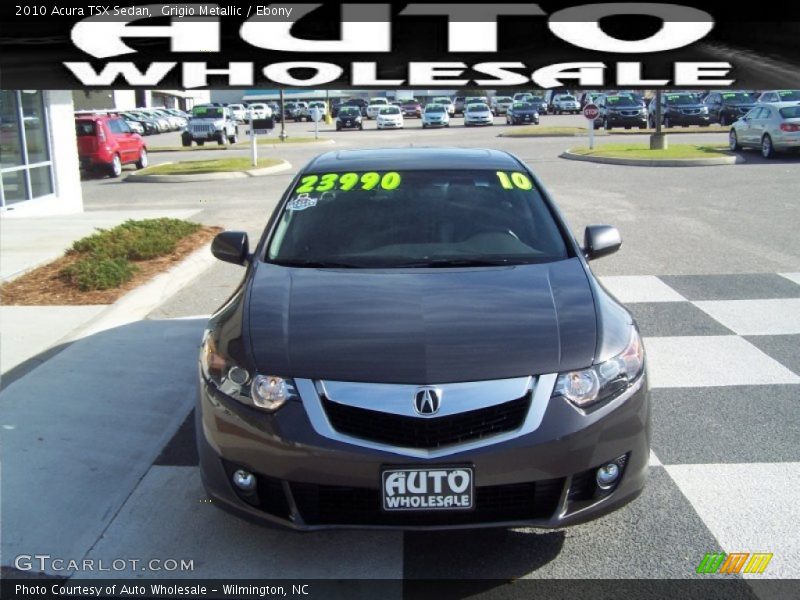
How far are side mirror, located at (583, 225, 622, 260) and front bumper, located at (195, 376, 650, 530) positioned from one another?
1.54 metres

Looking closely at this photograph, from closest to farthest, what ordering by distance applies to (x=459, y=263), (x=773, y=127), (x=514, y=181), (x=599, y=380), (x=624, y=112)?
(x=599, y=380) < (x=459, y=263) < (x=514, y=181) < (x=773, y=127) < (x=624, y=112)

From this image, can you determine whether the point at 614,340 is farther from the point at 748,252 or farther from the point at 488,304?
the point at 748,252

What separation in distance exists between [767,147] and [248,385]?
22.2 meters

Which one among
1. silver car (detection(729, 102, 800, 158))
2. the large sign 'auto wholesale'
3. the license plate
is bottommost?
silver car (detection(729, 102, 800, 158))

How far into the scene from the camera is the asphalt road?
3.75 m

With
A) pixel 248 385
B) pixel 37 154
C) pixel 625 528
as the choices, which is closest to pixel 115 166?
pixel 37 154

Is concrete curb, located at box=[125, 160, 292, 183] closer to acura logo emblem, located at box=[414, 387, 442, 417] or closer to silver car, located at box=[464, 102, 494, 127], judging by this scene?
acura logo emblem, located at box=[414, 387, 442, 417]

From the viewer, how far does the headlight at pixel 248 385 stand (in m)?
3.51

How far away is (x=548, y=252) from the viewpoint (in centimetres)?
470

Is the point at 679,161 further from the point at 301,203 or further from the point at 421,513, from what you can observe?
the point at 421,513

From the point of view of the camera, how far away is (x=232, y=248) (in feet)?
16.5

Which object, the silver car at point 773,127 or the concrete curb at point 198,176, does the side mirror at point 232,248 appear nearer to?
the concrete curb at point 198,176

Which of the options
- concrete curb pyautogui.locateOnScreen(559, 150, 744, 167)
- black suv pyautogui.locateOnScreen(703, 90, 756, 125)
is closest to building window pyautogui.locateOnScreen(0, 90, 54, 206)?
concrete curb pyautogui.locateOnScreen(559, 150, 744, 167)

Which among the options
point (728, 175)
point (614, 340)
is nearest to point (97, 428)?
point (614, 340)
